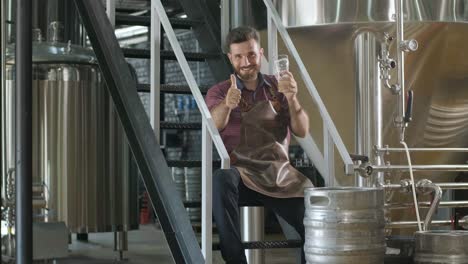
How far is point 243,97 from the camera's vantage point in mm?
4020

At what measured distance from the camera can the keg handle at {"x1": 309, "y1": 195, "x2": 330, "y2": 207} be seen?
338 cm

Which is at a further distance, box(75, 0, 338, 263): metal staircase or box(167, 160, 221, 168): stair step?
box(167, 160, 221, 168): stair step

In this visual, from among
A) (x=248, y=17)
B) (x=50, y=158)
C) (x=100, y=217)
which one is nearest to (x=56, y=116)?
(x=50, y=158)

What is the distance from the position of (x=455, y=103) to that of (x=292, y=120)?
1419mm

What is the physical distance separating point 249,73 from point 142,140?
2.02 feet

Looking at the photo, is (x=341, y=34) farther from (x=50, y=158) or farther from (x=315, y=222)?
(x=50, y=158)

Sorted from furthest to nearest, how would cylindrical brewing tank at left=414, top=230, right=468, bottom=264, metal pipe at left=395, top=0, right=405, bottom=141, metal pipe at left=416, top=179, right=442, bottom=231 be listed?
metal pipe at left=395, top=0, right=405, bottom=141
metal pipe at left=416, top=179, right=442, bottom=231
cylindrical brewing tank at left=414, top=230, right=468, bottom=264

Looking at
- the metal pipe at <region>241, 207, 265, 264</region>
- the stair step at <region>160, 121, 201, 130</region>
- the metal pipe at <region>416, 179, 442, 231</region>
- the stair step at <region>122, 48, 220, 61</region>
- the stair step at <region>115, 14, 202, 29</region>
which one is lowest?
the metal pipe at <region>241, 207, 265, 264</region>

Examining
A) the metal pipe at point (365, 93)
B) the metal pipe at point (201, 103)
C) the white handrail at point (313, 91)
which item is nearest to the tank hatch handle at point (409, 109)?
the metal pipe at point (365, 93)

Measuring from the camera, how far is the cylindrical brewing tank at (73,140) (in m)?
6.61

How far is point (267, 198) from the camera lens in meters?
3.91

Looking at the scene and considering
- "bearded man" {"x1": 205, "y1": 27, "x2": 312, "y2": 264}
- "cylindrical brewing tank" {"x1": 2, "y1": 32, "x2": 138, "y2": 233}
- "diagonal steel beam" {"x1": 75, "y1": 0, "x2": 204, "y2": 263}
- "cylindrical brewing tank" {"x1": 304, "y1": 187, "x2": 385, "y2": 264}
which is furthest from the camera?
"cylindrical brewing tank" {"x1": 2, "y1": 32, "x2": 138, "y2": 233}

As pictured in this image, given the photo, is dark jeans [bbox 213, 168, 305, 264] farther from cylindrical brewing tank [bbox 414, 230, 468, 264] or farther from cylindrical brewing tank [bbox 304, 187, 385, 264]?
cylindrical brewing tank [bbox 414, 230, 468, 264]

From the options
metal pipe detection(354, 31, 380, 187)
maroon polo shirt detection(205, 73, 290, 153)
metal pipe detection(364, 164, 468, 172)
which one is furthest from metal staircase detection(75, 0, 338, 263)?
metal pipe detection(354, 31, 380, 187)
